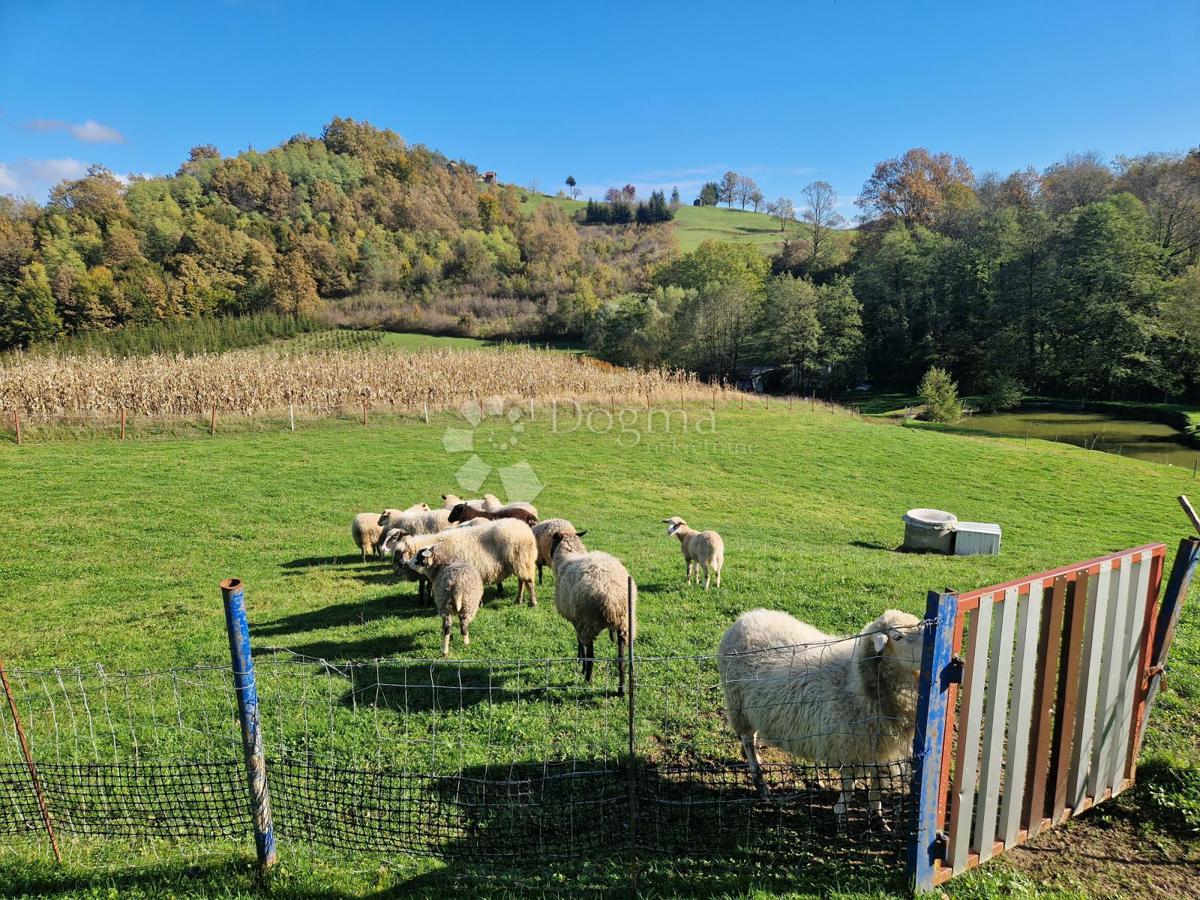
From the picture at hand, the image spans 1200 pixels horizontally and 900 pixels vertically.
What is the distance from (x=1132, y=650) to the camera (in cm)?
468

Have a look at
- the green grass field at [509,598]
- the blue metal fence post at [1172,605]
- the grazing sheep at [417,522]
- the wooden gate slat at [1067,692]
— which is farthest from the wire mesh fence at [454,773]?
the grazing sheep at [417,522]

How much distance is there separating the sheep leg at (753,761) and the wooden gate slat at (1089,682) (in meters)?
2.23

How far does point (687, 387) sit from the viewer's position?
34938 millimetres

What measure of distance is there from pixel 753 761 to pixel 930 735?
1.70 meters

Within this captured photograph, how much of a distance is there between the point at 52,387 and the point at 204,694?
24.0 meters

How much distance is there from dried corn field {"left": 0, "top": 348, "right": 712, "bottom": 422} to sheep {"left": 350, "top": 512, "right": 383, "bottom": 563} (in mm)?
15759

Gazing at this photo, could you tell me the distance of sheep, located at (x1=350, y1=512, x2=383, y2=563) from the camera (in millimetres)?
12375

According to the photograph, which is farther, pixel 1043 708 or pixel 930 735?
pixel 1043 708

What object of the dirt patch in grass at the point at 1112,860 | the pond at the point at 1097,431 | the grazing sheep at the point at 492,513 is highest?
the grazing sheep at the point at 492,513

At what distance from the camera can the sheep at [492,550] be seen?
9406 millimetres

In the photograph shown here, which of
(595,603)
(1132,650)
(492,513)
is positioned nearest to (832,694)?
(1132,650)

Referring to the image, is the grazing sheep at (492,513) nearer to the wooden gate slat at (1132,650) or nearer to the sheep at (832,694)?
the sheep at (832,694)

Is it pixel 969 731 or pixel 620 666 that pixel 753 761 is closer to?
pixel 969 731

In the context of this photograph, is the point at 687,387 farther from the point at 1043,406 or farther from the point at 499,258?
the point at 499,258
